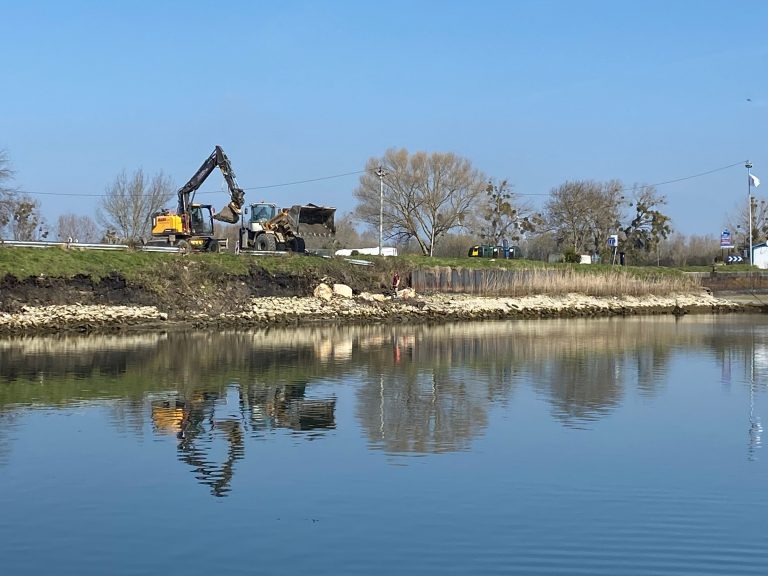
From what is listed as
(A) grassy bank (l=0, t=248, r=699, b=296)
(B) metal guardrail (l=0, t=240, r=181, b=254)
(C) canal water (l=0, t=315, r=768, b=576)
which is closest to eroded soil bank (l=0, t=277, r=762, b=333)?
(A) grassy bank (l=0, t=248, r=699, b=296)

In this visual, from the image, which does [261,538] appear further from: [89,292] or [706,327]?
[706,327]

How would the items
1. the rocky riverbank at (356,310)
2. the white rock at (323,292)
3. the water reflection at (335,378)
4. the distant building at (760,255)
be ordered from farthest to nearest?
the distant building at (760,255) → the white rock at (323,292) → the rocky riverbank at (356,310) → the water reflection at (335,378)

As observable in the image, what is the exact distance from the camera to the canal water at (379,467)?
1041cm

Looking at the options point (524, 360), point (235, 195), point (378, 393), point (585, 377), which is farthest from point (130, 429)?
point (235, 195)

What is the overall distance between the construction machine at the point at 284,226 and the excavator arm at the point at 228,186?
1.64 metres

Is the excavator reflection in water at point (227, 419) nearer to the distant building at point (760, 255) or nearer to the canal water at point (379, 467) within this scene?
the canal water at point (379, 467)

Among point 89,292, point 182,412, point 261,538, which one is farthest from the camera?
point 89,292

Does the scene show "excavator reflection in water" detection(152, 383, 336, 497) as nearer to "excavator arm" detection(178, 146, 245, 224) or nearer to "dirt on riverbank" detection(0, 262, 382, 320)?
"dirt on riverbank" detection(0, 262, 382, 320)

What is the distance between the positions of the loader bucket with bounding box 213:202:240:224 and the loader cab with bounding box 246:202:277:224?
1703mm

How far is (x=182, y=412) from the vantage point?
1916 cm

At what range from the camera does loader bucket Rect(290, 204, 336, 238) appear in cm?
5228

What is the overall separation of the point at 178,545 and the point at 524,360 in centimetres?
1955

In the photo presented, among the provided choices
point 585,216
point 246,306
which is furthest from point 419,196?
point 246,306

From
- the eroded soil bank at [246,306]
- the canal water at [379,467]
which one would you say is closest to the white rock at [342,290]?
the eroded soil bank at [246,306]
